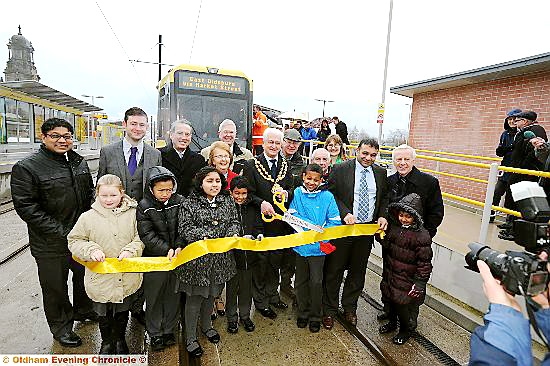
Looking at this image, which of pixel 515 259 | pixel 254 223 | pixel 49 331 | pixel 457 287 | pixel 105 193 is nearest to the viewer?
pixel 515 259

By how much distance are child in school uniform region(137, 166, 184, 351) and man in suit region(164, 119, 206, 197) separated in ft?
2.51

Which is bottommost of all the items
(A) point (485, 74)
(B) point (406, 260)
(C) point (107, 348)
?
(C) point (107, 348)

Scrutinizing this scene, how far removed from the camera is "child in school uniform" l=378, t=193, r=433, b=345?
3195mm

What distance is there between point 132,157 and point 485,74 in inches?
307

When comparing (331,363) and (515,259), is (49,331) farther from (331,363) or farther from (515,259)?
(515,259)

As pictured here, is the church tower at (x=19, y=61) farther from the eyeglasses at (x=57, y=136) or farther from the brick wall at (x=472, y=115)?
the eyeglasses at (x=57, y=136)

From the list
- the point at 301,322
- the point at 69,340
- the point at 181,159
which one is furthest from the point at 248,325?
the point at 181,159

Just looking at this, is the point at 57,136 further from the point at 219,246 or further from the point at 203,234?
the point at 219,246

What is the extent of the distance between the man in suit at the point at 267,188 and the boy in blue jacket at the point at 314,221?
246 mm

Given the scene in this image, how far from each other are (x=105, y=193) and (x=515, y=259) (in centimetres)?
277

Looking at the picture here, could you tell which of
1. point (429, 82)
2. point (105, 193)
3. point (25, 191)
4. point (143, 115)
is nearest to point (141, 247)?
point (105, 193)

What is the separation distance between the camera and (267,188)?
3.68m

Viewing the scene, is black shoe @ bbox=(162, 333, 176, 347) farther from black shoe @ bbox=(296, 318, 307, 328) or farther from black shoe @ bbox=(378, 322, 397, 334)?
black shoe @ bbox=(378, 322, 397, 334)

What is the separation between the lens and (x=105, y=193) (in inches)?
109
